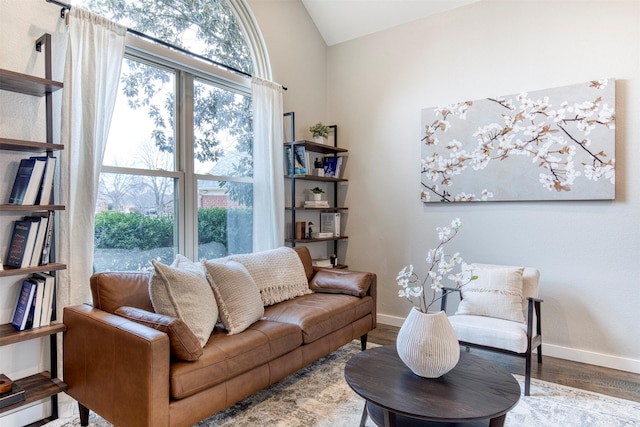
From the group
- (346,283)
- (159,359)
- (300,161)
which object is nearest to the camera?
(159,359)

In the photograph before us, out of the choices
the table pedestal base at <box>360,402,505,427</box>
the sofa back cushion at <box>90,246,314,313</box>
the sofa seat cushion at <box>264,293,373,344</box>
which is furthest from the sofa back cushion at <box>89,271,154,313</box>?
the table pedestal base at <box>360,402,505,427</box>

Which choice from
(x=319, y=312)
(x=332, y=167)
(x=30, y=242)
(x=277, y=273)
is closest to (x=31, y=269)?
(x=30, y=242)

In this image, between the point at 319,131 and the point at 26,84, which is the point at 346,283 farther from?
the point at 26,84

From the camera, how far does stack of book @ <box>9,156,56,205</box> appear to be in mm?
1995

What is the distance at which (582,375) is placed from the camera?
2.81m

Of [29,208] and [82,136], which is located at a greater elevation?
[82,136]

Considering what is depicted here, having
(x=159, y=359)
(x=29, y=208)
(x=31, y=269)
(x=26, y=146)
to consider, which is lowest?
(x=159, y=359)

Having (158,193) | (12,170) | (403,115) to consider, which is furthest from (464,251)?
(12,170)

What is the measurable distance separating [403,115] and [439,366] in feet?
9.26

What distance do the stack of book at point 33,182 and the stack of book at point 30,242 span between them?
111 millimetres

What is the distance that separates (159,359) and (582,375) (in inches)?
117

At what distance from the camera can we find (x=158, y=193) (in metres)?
2.88

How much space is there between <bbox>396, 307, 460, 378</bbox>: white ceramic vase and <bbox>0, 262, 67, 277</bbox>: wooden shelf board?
6.23 feet

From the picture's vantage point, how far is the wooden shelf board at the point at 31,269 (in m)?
1.87
